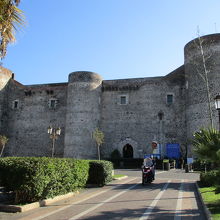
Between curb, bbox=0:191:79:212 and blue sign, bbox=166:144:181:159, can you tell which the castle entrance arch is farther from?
curb, bbox=0:191:79:212

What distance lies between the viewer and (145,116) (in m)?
32.5

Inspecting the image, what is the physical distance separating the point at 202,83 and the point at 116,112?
11483 millimetres

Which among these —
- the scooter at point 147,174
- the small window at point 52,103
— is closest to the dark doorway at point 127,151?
the small window at point 52,103

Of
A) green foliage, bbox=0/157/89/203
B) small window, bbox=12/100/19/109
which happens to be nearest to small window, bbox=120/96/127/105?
small window, bbox=12/100/19/109

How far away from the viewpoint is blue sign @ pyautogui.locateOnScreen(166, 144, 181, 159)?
29809mm

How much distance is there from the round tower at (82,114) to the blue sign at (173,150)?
8.81m

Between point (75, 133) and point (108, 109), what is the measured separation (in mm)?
5748

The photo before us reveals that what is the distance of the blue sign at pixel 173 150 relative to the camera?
97.8 feet

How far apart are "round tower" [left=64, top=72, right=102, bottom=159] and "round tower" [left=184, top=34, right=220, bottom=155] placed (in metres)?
11.4

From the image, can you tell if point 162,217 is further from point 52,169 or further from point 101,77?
point 101,77

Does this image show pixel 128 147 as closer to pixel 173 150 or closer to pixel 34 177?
pixel 173 150

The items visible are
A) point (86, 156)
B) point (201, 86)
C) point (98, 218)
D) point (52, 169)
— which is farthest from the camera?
point (86, 156)

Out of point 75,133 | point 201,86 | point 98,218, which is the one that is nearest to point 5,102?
point 75,133

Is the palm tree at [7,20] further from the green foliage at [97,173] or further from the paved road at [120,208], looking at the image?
the green foliage at [97,173]
